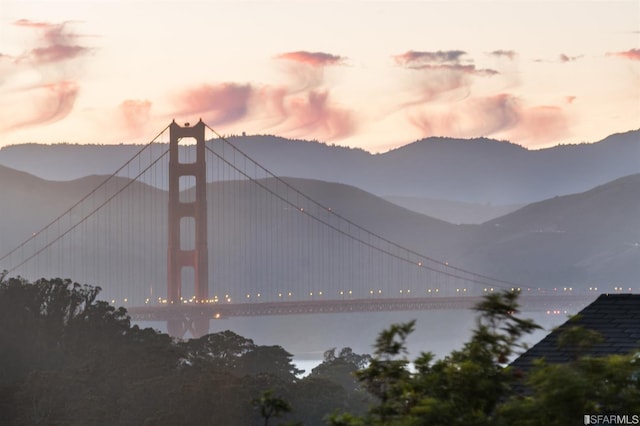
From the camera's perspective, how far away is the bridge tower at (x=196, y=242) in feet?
405

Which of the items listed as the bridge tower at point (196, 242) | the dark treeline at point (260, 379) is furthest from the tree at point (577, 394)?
the bridge tower at point (196, 242)

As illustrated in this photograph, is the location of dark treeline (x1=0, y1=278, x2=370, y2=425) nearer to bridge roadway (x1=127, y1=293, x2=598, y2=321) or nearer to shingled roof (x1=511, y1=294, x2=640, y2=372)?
shingled roof (x1=511, y1=294, x2=640, y2=372)

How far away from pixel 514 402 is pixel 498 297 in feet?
6.03

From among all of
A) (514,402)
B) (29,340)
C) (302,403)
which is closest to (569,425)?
(514,402)

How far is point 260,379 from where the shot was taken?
222 ft

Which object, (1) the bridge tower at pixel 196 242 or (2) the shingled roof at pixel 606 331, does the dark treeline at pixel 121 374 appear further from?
(1) the bridge tower at pixel 196 242

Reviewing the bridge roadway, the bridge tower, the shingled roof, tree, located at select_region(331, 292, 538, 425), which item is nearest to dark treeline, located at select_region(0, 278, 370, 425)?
the shingled roof

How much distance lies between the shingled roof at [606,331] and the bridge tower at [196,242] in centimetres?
9622

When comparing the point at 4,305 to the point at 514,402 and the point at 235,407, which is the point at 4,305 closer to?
the point at 235,407

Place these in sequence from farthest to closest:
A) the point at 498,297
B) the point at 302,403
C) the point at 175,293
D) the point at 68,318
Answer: the point at 175,293 < the point at 68,318 < the point at 302,403 < the point at 498,297

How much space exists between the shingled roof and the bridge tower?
96.2 meters

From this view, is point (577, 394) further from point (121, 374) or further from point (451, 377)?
point (121, 374)

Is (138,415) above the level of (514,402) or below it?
above

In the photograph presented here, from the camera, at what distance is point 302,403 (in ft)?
225
